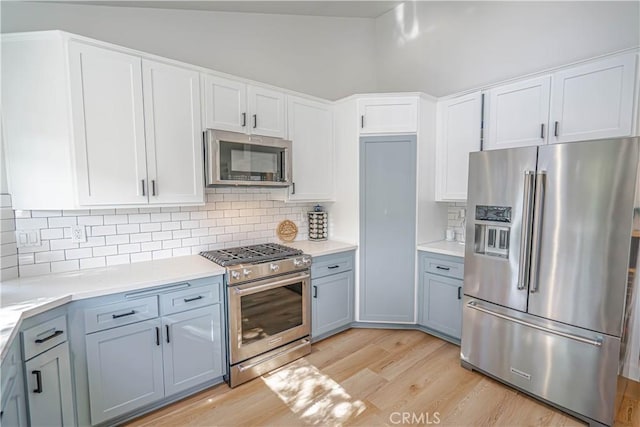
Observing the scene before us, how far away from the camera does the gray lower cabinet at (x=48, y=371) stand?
1428 mm

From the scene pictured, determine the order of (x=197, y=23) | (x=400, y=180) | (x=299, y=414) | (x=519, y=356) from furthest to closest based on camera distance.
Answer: (x=400, y=180) → (x=197, y=23) → (x=519, y=356) → (x=299, y=414)

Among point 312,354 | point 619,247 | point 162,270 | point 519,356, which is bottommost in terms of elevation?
point 312,354

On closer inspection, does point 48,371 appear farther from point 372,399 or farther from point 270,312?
point 372,399

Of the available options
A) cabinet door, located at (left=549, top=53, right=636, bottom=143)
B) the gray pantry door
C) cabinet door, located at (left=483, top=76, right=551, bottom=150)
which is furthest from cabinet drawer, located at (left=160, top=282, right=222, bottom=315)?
cabinet door, located at (left=549, top=53, right=636, bottom=143)

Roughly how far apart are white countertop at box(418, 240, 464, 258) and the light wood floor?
2.99ft

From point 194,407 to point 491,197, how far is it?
2606 millimetres

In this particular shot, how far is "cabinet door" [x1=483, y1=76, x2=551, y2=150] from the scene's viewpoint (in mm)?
2312

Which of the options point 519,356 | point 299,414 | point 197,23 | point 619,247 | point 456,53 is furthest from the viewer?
point 456,53

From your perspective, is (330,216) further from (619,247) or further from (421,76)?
(619,247)

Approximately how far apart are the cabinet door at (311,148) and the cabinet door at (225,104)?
1.60ft

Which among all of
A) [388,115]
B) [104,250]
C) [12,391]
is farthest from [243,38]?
[12,391]

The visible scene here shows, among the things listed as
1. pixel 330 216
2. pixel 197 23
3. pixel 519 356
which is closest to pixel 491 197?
pixel 519 356

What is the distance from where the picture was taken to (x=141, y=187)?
206cm

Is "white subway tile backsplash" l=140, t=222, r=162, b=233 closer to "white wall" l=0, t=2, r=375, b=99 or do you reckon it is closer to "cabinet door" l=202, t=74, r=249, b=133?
A: "cabinet door" l=202, t=74, r=249, b=133
